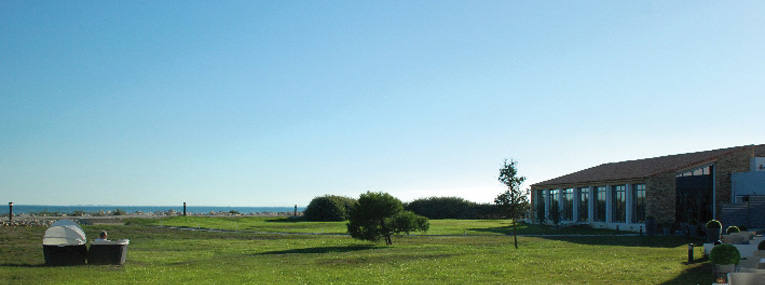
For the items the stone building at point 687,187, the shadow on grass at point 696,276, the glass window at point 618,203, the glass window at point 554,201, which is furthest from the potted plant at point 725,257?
the glass window at point 554,201

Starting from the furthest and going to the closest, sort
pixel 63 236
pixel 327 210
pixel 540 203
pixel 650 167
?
pixel 327 210 → pixel 540 203 → pixel 650 167 → pixel 63 236

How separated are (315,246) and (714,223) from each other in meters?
16.6

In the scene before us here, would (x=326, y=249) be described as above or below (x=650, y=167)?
below

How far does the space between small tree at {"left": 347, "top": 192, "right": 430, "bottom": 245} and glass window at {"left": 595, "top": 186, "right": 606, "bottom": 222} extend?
809 inches

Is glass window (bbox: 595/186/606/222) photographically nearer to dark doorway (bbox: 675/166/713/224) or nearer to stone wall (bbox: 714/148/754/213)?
dark doorway (bbox: 675/166/713/224)

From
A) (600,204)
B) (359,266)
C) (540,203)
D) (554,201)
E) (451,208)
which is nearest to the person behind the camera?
(359,266)

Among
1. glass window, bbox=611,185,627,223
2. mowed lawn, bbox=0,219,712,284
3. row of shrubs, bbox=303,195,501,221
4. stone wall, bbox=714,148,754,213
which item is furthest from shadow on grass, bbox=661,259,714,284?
row of shrubs, bbox=303,195,501,221

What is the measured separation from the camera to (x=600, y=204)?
4591cm

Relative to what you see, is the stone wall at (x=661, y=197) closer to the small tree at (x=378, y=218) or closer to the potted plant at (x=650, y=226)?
the potted plant at (x=650, y=226)

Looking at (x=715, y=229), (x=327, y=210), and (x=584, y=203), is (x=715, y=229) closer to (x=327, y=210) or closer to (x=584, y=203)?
(x=584, y=203)

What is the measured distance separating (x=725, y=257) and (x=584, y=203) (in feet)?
116

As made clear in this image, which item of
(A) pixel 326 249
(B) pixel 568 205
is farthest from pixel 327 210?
(A) pixel 326 249

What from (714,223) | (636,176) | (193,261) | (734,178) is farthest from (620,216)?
(193,261)

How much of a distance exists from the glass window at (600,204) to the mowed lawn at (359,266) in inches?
666
